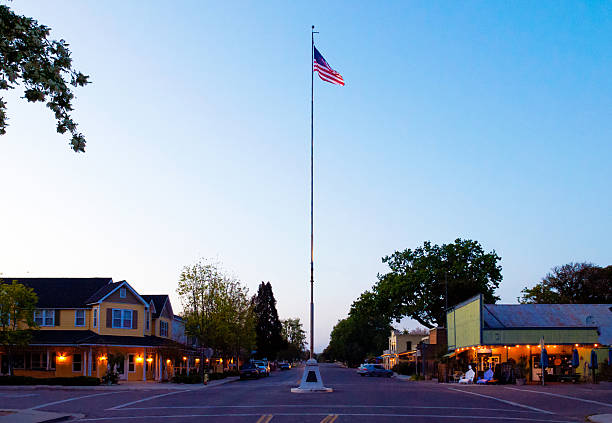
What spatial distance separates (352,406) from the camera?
23109 millimetres

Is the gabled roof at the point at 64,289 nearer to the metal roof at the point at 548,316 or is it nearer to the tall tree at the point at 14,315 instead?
the tall tree at the point at 14,315

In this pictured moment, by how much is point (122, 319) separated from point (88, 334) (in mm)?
2995

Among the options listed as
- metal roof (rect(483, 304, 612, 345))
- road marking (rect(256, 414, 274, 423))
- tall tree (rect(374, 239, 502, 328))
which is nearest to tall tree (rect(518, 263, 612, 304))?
tall tree (rect(374, 239, 502, 328))

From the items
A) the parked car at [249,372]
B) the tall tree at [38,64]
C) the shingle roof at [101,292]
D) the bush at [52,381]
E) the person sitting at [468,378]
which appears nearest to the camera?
the tall tree at [38,64]

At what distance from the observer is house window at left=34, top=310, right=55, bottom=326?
49969 mm

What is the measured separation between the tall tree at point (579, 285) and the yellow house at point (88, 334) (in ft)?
158

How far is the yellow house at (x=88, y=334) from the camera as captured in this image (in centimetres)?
4784

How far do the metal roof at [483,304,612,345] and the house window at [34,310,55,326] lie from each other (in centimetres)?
3310

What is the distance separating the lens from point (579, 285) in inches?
3051

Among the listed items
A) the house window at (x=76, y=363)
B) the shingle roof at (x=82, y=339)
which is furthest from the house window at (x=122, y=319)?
the house window at (x=76, y=363)

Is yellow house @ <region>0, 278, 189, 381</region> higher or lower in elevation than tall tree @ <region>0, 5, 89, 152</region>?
lower

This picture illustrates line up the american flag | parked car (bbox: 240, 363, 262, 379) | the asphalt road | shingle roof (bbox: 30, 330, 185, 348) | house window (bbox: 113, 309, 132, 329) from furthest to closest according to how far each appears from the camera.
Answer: parked car (bbox: 240, 363, 262, 379) < house window (bbox: 113, 309, 132, 329) < shingle roof (bbox: 30, 330, 185, 348) < the american flag < the asphalt road

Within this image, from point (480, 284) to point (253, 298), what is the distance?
183 feet

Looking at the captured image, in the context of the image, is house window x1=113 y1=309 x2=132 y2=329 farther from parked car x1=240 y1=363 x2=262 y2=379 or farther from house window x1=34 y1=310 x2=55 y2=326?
parked car x1=240 y1=363 x2=262 y2=379
